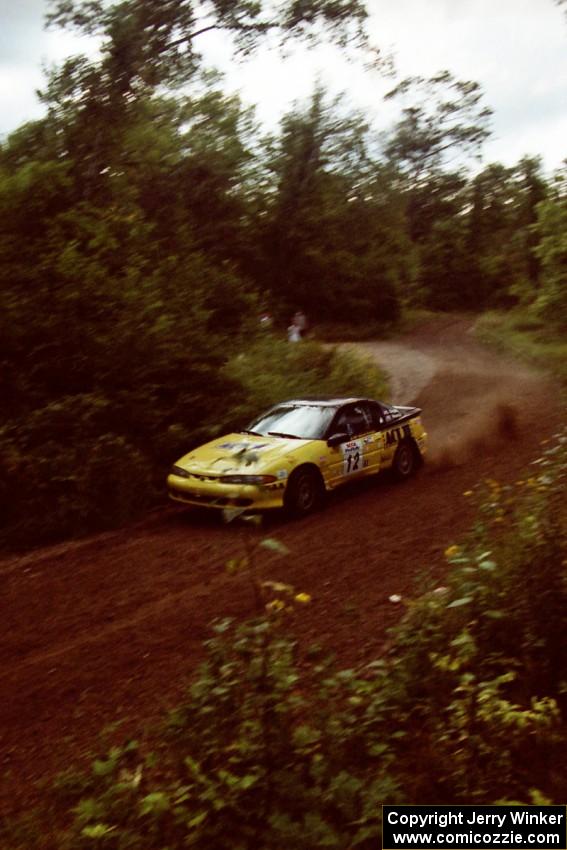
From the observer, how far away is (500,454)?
532 inches

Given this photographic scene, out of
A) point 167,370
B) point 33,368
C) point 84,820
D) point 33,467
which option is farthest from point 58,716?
point 167,370

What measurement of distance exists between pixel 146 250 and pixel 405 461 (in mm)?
6845

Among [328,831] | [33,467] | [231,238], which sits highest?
[231,238]

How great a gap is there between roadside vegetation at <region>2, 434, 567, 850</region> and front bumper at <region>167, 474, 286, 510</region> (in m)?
4.61

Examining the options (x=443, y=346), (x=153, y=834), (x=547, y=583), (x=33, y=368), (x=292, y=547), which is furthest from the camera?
(x=443, y=346)

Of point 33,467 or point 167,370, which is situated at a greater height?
point 167,370

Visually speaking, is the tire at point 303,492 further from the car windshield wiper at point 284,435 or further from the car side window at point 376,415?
the car side window at point 376,415

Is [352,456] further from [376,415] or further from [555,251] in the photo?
[555,251]

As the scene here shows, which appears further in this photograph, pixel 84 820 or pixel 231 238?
pixel 231 238

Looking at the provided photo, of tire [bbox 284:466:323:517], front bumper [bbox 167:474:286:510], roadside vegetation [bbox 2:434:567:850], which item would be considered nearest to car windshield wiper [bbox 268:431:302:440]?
tire [bbox 284:466:323:517]

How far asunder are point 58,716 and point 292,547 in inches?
163

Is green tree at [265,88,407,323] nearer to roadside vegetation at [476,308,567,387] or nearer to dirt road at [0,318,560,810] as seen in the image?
roadside vegetation at [476,308,567,387]

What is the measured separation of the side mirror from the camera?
10844 millimetres

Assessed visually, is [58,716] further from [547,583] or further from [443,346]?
[443,346]
